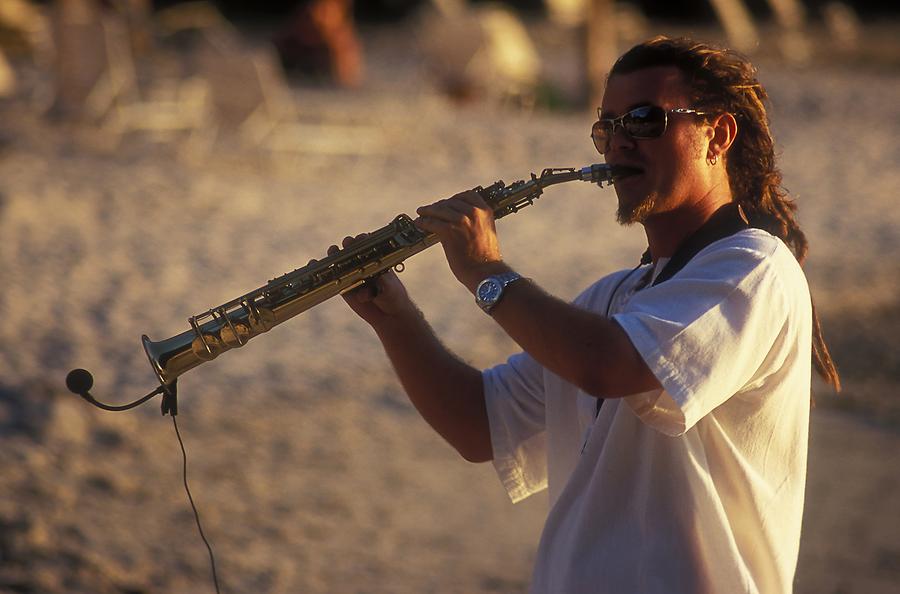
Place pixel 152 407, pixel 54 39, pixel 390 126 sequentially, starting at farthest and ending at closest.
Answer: pixel 390 126, pixel 54 39, pixel 152 407

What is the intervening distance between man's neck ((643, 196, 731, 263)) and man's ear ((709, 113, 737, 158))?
Result: 0.10 metres

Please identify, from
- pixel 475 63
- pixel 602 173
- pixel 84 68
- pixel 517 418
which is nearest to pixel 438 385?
pixel 517 418

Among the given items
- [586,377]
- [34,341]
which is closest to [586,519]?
[586,377]

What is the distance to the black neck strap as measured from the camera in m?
2.29

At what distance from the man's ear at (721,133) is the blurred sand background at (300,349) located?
2.90 meters

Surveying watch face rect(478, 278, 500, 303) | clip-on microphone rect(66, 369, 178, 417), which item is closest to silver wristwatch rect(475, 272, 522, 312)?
watch face rect(478, 278, 500, 303)

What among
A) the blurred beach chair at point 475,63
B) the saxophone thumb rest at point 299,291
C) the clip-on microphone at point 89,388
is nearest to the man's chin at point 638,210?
the saxophone thumb rest at point 299,291

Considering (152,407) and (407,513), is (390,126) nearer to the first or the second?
(152,407)

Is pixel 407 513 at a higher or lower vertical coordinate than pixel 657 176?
lower

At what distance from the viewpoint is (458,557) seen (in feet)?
16.9

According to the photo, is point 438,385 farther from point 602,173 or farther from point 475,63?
point 475,63

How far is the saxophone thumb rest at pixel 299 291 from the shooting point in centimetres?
260

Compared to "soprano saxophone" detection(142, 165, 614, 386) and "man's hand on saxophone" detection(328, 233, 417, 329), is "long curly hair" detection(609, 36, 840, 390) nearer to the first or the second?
"soprano saxophone" detection(142, 165, 614, 386)

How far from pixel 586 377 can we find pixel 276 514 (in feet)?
11.9
